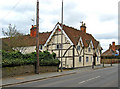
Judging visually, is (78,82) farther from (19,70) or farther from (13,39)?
(13,39)

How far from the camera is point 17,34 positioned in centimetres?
3164

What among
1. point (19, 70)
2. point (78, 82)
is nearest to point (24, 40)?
point (19, 70)

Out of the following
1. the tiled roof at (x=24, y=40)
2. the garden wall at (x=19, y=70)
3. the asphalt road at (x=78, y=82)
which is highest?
the tiled roof at (x=24, y=40)

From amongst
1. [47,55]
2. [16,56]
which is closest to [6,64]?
[16,56]

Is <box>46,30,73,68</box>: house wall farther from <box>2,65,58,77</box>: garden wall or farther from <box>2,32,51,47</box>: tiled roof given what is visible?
<box>2,65,58,77</box>: garden wall

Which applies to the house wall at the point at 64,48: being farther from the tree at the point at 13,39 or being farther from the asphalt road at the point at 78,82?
the asphalt road at the point at 78,82

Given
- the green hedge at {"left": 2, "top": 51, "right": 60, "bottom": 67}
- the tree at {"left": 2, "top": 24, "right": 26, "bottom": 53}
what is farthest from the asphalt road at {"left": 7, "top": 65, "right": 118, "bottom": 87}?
the tree at {"left": 2, "top": 24, "right": 26, "bottom": 53}

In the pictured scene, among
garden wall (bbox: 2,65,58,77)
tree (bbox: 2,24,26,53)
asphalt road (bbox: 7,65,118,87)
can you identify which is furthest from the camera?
tree (bbox: 2,24,26,53)

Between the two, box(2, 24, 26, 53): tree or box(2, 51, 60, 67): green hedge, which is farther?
box(2, 24, 26, 53): tree

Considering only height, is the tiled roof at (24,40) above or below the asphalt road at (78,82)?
above

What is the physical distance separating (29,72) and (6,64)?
3.87 m

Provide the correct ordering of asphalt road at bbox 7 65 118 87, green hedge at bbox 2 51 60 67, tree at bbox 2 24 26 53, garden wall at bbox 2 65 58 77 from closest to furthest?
asphalt road at bbox 7 65 118 87, garden wall at bbox 2 65 58 77, green hedge at bbox 2 51 60 67, tree at bbox 2 24 26 53

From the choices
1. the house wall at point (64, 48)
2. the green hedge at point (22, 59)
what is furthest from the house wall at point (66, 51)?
the green hedge at point (22, 59)

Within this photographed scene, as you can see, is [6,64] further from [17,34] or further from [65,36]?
[65,36]
